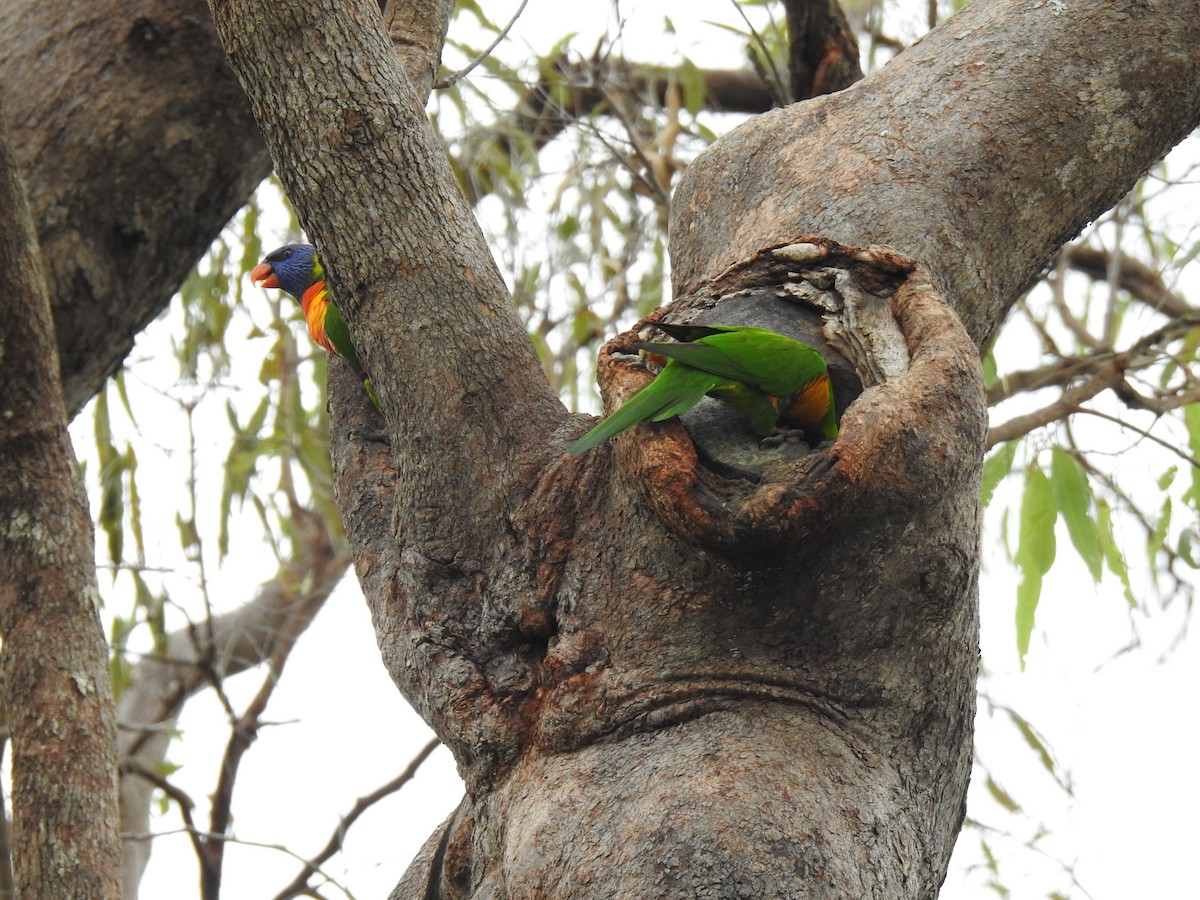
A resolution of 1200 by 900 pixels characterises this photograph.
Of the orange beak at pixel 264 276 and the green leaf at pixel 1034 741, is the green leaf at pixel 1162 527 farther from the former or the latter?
the orange beak at pixel 264 276

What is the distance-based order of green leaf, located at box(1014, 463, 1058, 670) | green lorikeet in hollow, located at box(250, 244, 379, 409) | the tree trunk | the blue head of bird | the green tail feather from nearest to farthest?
the tree trunk < the green tail feather < green leaf, located at box(1014, 463, 1058, 670) < green lorikeet in hollow, located at box(250, 244, 379, 409) < the blue head of bird

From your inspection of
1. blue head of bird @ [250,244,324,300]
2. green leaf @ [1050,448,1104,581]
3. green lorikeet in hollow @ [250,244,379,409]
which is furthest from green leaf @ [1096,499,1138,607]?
blue head of bird @ [250,244,324,300]

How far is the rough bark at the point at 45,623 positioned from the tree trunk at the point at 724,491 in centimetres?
46

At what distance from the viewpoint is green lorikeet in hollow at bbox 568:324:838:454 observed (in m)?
1.55

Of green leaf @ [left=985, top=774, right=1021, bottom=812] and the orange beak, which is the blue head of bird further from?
green leaf @ [left=985, top=774, right=1021, bottom=812]

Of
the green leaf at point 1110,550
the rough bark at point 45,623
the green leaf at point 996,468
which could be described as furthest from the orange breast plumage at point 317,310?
the green leaf at point 1110,550

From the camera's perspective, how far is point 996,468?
131 inches

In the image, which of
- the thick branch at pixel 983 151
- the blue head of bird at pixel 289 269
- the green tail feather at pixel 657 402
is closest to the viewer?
the green tail feather at pixel 657 402

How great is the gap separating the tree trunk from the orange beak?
210 cm

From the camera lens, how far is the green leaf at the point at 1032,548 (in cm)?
307

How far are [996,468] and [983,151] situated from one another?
1481mm

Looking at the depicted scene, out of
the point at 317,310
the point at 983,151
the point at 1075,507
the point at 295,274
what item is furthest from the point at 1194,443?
the point at 295,274

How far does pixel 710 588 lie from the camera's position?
4.87 feet

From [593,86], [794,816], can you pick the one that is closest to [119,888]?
[794,816]
